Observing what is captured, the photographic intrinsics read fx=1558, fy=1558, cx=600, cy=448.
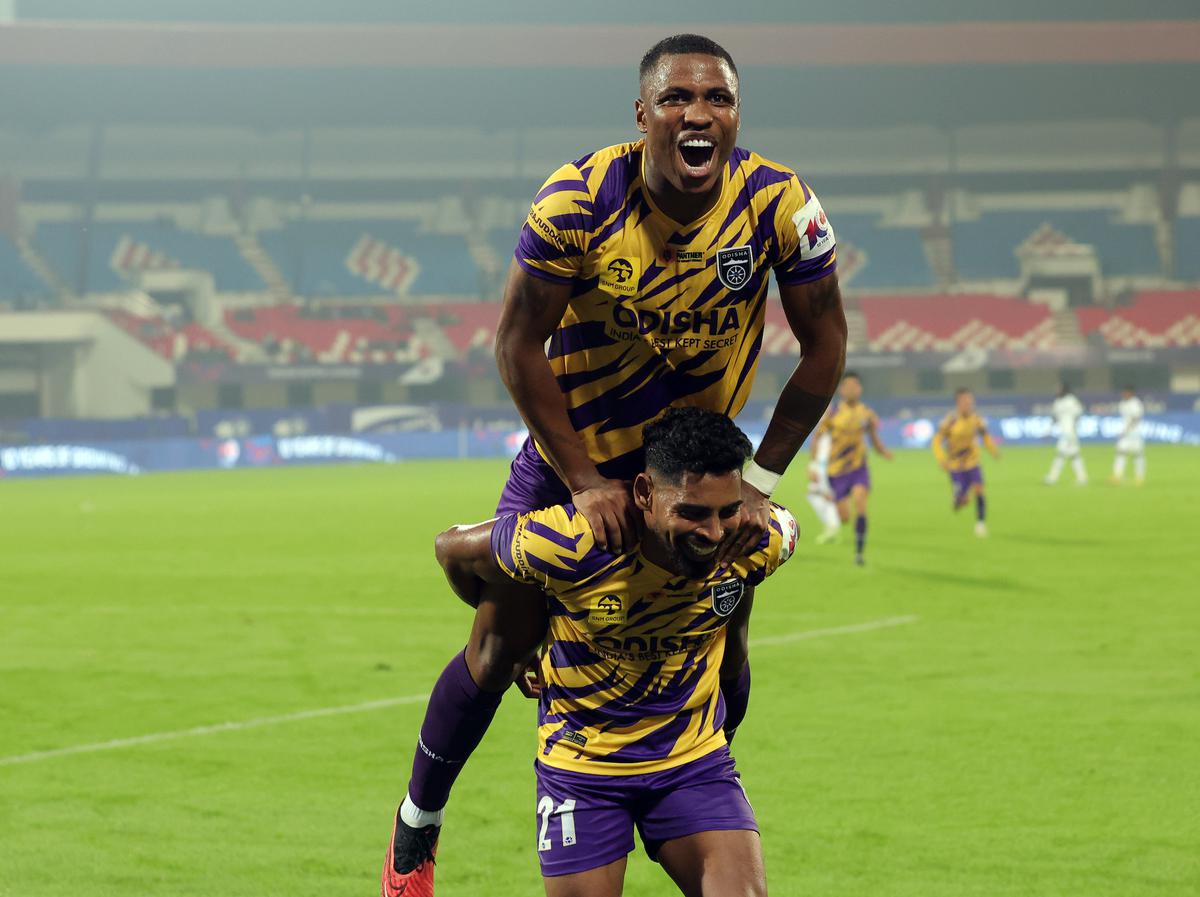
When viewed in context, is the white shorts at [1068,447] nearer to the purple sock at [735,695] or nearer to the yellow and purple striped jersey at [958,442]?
the yellow and purple striped jersey at [958,442]

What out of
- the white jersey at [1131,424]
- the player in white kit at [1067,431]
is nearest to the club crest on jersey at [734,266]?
the white jersey at [1131,424]

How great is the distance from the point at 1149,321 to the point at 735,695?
53.0 m

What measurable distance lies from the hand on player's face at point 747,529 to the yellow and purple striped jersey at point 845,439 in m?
13.5

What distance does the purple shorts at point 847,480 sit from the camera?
1741 centimetres

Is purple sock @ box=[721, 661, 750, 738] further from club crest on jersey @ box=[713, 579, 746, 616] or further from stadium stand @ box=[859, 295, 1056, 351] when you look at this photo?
stadium stand @ box=[859, 295, 1056, 351]

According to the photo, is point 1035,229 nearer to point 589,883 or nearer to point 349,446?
point 349,446

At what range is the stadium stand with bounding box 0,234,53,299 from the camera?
53.9 m

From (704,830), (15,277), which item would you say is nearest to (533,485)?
(704,830)

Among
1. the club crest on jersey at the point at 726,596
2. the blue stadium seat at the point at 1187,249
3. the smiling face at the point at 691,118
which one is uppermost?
the blue stadium seat at the point at 1187,249

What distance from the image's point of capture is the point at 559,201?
163 inches

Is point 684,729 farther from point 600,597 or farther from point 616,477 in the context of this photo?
point 616,477

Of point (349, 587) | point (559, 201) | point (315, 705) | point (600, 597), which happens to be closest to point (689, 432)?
point (600, 597)

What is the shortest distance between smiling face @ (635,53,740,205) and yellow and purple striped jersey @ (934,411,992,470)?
16326 millimetres

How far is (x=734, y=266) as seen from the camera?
4277 millimetres
